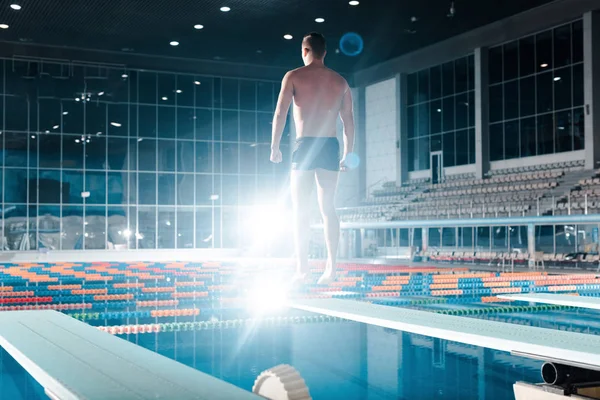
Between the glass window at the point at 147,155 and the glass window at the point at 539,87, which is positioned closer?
the glass window at the point at 539,87

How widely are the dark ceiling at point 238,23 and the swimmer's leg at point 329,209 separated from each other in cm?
1700

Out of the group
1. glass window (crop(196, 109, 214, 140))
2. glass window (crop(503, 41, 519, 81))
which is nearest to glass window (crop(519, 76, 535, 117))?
glass window (crop(503, 41, 519, 81))

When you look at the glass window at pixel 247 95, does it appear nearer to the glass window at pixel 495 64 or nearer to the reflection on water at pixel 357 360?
the glass window at pixel 495 64

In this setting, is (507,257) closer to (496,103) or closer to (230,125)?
(496,103)

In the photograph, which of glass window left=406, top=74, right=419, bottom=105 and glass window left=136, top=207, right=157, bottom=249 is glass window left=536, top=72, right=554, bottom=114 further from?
glass window left=136, top=207, right=157, bottom=249

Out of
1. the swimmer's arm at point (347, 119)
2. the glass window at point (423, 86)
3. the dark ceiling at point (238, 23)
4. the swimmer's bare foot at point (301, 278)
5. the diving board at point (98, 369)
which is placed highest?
the dark ceiling at point (238, 23)

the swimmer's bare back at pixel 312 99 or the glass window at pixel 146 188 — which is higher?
the glass window at pixel 146 188

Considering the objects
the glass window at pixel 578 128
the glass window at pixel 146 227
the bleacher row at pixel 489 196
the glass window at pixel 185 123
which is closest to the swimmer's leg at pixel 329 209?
the bleacher row at pixel 489 196

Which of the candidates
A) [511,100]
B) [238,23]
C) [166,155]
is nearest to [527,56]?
[511,100]

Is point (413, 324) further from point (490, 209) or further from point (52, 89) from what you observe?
point (52, 89)

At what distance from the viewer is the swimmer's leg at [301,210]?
4.38 meters

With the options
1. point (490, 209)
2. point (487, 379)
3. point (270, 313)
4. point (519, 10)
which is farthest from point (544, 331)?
point (519, 10)

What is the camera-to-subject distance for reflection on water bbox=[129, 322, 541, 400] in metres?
3.25

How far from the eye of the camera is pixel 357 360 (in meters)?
4.06
